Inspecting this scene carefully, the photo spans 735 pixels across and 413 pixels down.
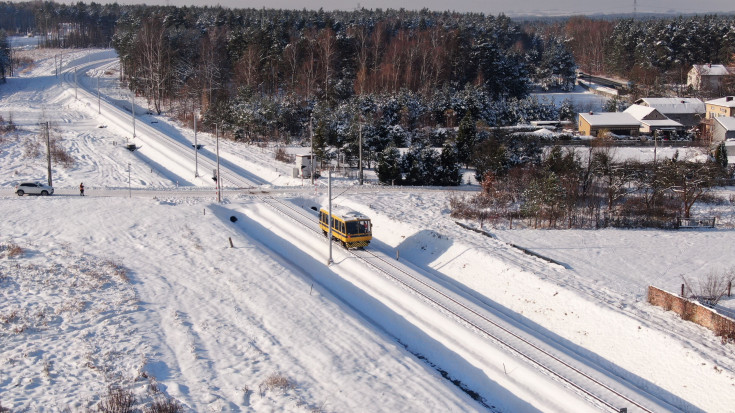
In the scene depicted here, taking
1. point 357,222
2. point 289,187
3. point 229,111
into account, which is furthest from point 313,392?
point 229,111

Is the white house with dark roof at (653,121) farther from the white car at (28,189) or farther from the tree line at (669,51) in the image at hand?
the white car at (28,189)

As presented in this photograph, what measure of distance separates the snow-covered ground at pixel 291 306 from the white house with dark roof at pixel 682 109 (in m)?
40.0

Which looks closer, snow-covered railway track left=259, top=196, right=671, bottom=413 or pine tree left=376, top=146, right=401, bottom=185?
snow-covered railway track left=259, top=196, right=671, bottom=413

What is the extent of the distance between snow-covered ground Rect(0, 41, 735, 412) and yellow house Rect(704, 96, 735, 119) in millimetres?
40264

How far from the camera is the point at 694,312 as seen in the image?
73.9ft

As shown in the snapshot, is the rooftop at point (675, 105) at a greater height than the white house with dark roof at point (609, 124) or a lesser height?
greater

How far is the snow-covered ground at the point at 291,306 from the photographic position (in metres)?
18.1

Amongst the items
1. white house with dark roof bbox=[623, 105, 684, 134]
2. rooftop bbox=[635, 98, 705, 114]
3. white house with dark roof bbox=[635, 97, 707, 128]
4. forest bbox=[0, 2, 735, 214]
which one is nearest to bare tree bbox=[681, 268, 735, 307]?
forest bbox=[0, 2, 735, 214]

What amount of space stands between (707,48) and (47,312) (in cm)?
11584

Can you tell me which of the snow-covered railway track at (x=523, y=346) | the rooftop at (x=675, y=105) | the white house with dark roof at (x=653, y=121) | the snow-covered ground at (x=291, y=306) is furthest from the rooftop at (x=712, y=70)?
the snow-covered railway track at (x=523, y=346)

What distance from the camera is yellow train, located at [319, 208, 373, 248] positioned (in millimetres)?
31078

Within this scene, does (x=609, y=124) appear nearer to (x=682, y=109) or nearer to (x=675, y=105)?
(x=675, y=105)

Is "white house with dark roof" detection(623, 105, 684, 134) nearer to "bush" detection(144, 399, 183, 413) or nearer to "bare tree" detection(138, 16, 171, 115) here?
"bare tree" detection(138, 16, 171, 115)

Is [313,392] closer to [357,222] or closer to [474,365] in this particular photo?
[474,365]
